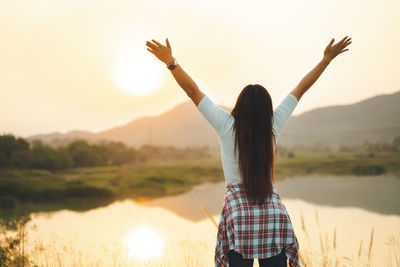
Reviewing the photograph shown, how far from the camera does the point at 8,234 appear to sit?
793 centimetres

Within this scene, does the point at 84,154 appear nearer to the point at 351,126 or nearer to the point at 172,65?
the point at 172,65

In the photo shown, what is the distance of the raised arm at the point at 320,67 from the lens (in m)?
2.82

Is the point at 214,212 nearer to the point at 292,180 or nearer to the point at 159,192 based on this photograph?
the point at 159,192

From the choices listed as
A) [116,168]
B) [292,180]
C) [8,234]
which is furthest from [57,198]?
[292,180]

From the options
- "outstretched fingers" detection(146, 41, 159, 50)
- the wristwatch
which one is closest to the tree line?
"outstretched fingers" detection(146, 41, 159, 50)

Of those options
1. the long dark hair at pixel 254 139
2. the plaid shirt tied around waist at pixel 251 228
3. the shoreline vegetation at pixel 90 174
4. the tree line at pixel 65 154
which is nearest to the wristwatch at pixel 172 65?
the long dark hair at pixel 254 139

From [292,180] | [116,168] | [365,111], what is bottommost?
[292,180]

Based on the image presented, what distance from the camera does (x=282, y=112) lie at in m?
2.58

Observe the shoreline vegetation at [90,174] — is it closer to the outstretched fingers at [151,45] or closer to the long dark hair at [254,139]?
the outstretched fingers at [151,45]

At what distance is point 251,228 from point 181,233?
1336cm

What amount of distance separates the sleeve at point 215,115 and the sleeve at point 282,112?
0.38m

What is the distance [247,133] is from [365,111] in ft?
573

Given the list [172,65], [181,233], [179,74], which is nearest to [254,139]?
[179,74]

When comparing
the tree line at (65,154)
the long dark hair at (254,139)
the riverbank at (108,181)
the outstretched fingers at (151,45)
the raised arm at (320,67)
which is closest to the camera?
the long dark hair at (254,139)
